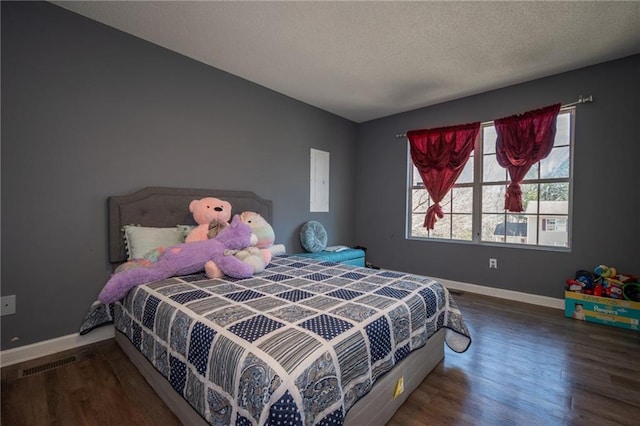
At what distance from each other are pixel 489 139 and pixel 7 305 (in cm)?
484


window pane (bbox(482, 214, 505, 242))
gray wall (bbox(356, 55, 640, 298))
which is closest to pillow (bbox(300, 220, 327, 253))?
gray wall (bbox(356, 55, 640, 298))

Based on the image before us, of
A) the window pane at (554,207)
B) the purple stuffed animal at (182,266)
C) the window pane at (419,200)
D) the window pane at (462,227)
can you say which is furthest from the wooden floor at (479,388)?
the window pane at (419,200)

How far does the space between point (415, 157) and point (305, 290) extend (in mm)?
3026

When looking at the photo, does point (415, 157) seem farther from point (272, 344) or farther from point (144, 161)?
point (272, 344)

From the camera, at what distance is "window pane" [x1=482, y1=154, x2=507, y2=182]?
343 centimetres

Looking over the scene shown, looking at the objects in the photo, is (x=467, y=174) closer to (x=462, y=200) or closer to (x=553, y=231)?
(x=462, y=200)

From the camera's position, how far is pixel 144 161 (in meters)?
2.43

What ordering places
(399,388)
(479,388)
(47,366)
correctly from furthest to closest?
(47,366) → (479,388) → (399,388)

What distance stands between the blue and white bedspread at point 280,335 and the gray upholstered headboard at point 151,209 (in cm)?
53

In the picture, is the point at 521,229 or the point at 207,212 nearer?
the point at 207,212

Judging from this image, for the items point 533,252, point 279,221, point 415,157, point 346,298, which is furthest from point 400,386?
point 415,157

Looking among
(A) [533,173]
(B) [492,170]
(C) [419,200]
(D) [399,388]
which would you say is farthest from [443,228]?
(D) [399,388]

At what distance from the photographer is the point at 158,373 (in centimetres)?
153

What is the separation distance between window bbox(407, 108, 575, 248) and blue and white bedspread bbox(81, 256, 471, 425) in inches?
79.4
